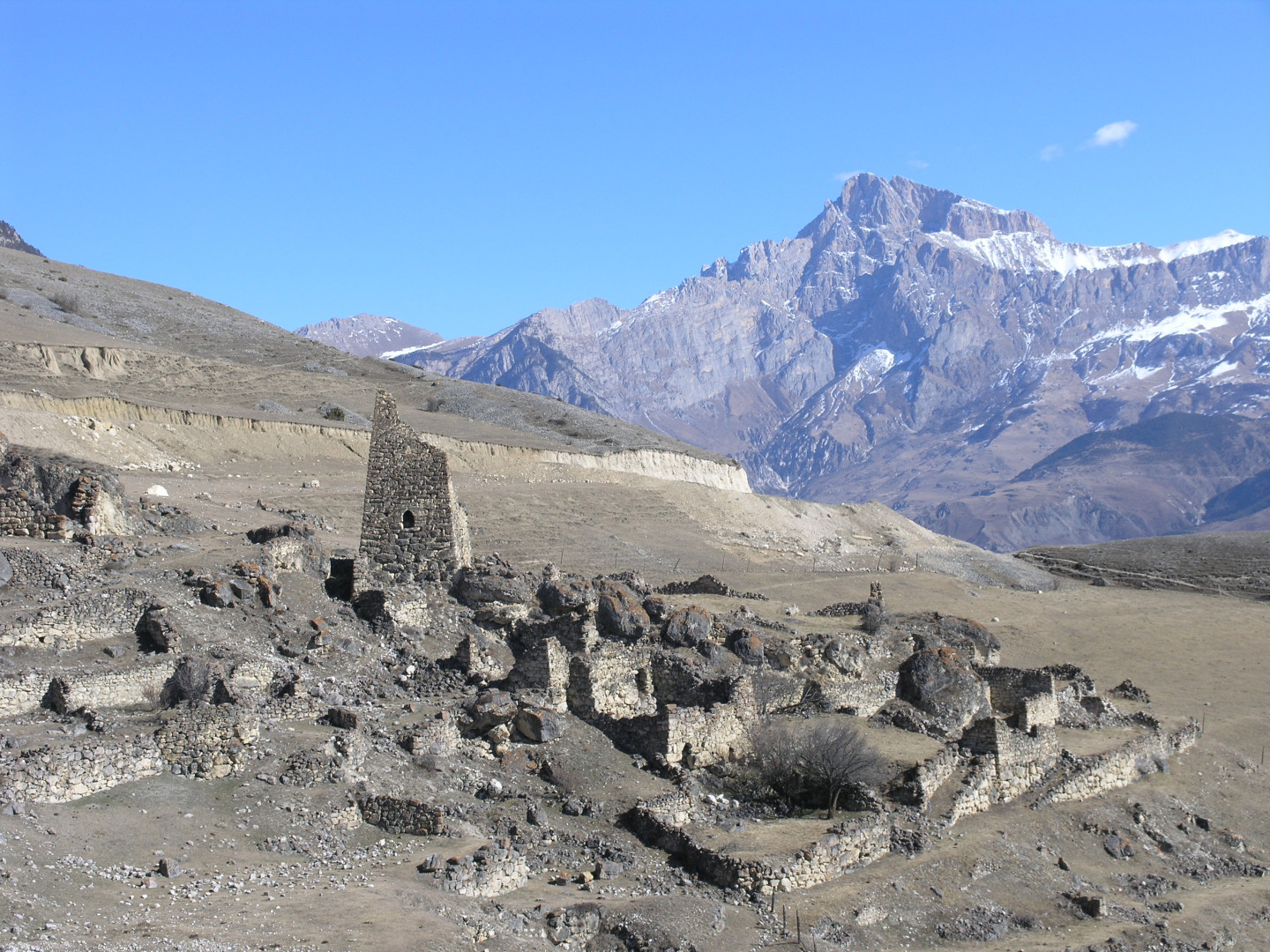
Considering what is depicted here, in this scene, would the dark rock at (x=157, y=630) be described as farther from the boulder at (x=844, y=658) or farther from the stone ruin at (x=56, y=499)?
the boulder at (x=844, y=658)

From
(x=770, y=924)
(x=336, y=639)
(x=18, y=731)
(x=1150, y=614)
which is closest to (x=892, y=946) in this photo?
(x=770, y=924)

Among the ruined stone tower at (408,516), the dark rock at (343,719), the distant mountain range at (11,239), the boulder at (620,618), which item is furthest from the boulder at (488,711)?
the distant mountain range at (11,239)

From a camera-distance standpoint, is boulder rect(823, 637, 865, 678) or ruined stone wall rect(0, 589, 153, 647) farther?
boulder rect(823, 637, 865, 678)

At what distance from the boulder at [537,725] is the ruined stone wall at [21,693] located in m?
6.39

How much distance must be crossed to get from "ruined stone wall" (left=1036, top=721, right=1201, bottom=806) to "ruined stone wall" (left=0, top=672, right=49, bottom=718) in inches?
600

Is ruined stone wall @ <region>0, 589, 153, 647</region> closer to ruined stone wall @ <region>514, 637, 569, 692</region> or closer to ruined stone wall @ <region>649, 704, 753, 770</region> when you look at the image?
ruined stone wall @ <region>514, 637, 569, 692</region>

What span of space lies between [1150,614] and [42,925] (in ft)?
143

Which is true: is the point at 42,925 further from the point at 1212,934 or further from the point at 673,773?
the point at 1212,934

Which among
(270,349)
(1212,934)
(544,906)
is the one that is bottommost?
(1212,934)

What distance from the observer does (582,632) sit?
20766 mm

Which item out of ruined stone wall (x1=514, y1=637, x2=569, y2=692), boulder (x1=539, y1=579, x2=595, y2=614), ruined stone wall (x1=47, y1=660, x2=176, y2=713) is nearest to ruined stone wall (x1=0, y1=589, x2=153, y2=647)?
ruined stone wall (x1=47, y1=660, x2=176, y2=713)

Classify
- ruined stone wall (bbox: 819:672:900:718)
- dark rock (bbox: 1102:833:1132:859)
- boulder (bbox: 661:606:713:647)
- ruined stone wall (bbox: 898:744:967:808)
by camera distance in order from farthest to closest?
ruined stone wall (bbox: 819:672:900:718) → boulder (bbox: 661:606:713:647) → dark rock (bbox: 1102:833:1132:859) → ruined stone wall (bbox: 898:744:967:808)

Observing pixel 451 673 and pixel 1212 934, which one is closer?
pixel 1212 934

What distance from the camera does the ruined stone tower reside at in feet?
72.9
